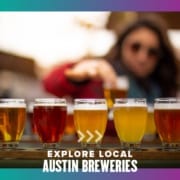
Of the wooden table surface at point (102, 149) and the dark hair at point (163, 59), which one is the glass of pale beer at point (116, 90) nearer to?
the dark hair at point (163, 59)

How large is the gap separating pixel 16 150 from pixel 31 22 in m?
0.40

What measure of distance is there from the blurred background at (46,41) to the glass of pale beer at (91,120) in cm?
29

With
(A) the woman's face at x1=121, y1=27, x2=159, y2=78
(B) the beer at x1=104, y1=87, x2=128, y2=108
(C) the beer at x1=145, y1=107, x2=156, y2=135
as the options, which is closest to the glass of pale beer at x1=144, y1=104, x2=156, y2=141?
(C) the beer at x1=145, y1=107, x2=156, y2=135

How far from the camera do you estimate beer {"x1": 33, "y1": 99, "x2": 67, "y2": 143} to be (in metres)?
1.05

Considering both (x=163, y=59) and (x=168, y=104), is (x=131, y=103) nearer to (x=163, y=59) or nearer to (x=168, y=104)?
(x=168, y=104)

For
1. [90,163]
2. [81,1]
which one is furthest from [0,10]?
[90,163]

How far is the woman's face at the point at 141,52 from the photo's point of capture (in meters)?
1.37

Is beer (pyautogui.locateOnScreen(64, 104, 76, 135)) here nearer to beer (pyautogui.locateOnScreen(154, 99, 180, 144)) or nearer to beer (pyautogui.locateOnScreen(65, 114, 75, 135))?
beer (pyautogui.locateOnScreen(65, 114, 75, 135))

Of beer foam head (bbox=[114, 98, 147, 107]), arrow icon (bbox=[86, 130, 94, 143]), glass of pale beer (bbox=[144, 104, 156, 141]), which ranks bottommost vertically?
arrow icon (bbox=[86, 130, 94, 143])

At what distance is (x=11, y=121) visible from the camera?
106 centimetres

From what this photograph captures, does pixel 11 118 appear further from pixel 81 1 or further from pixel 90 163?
pixel 81 1

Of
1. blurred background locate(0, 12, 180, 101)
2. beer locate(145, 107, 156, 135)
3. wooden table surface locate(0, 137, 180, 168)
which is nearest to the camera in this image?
wooden table surface locate(0, 137, 180, 168)

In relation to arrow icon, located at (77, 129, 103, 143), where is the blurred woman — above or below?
above

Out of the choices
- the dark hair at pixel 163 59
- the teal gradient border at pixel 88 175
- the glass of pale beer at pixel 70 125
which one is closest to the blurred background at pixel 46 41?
the dark hair at pixel 163 59
